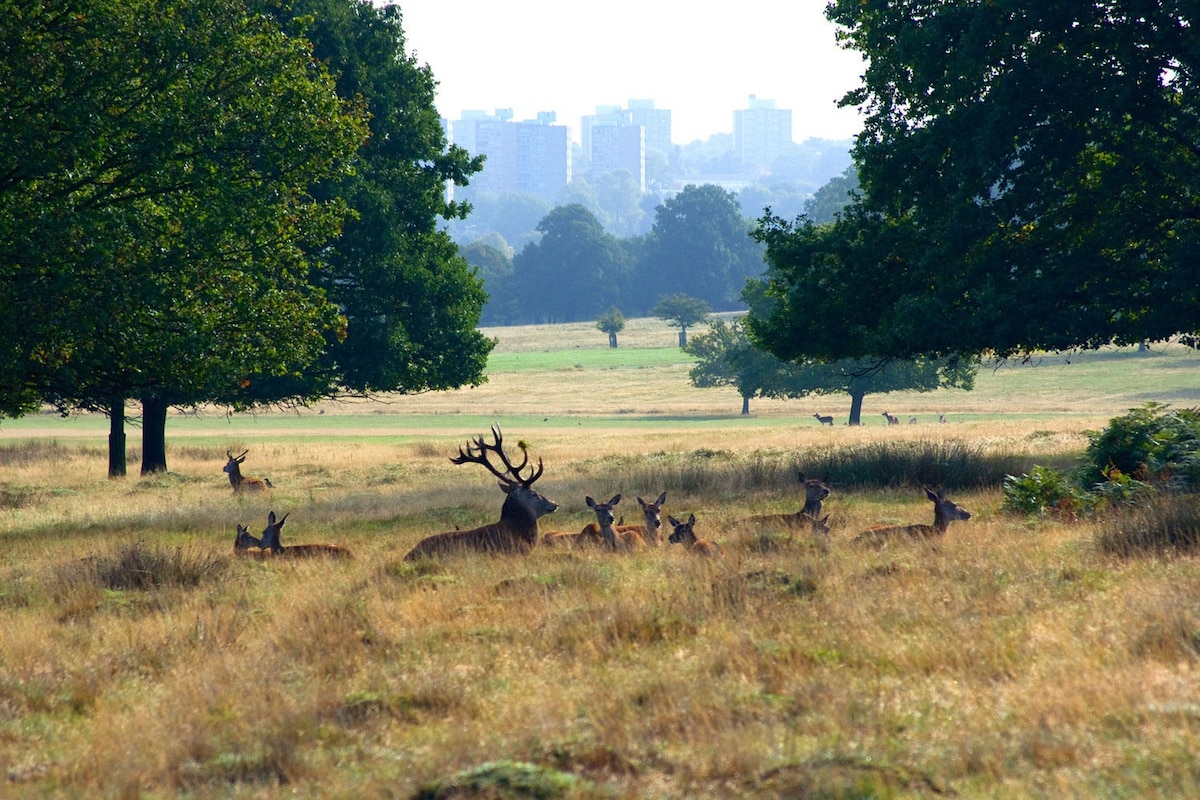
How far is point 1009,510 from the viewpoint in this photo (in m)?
14.7

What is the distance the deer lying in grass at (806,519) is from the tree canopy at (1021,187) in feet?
17.8

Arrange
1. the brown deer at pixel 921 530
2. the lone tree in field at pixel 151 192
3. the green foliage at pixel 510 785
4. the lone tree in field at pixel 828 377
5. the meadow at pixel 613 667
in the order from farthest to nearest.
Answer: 1. the lone tree in field at pixel 828 377
2. the lone tree in field at pixel 151 192
3. the brown deer at pixel 921 530
4. the meadow at pixel 613 667
5. the green foliage at pixel 510 785

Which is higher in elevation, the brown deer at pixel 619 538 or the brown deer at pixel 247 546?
the brown deer at pixel 619 538

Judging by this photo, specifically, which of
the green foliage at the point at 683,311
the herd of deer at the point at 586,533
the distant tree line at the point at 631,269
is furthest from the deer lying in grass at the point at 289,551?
the distant tree line at the point at 631,269

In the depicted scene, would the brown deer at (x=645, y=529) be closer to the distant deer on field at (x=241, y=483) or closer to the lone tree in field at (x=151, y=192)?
the lone tree in field at (x=151, y=192)

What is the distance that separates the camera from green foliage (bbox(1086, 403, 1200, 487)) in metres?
14.2

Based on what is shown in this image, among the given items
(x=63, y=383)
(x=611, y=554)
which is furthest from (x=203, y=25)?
(x=611, y=554)

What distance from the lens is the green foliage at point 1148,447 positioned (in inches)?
560

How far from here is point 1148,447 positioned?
1530cm

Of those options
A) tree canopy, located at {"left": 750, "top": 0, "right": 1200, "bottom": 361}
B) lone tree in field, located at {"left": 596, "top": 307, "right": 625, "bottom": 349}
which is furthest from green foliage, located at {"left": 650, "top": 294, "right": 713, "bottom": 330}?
tree canopy, located at {"left": 750, "top": 0, "right": 1200, "bottom": 361}

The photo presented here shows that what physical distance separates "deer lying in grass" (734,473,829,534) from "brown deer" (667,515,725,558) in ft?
2.63

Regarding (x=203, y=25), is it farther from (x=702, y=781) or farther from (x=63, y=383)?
(x=702, y=781)

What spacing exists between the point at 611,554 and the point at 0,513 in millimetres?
13874

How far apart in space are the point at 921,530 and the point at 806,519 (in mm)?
1602
